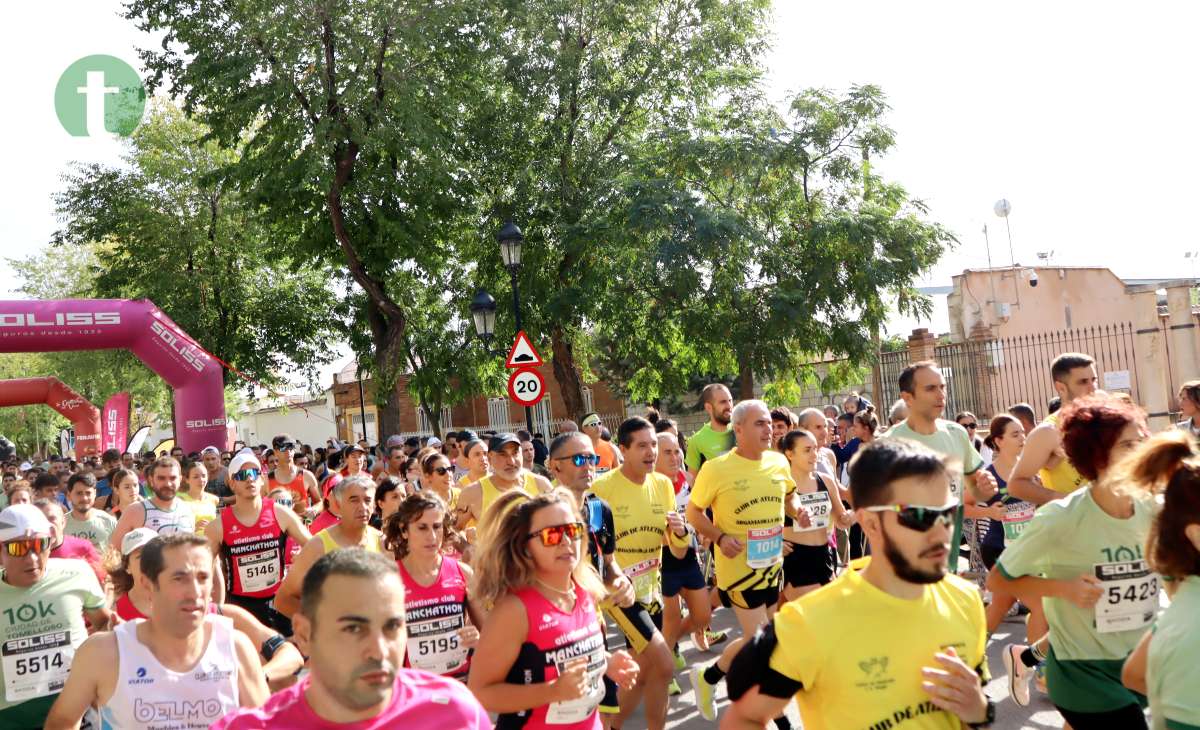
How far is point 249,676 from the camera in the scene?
3883mm

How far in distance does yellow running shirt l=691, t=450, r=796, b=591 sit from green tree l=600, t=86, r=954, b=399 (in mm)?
12724

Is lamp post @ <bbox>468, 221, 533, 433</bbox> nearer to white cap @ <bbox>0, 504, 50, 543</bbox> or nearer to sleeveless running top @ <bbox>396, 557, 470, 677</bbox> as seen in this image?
sleeveless running top @ <bbox>396, 557, 470, 677</bbox>

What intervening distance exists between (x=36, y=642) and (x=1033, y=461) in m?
4.76

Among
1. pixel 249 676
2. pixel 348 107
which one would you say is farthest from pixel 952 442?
pixel 348 107

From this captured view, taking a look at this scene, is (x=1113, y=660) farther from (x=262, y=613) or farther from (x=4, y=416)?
(x=4, y=416)

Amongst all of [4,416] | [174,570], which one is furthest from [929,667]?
[4,416]

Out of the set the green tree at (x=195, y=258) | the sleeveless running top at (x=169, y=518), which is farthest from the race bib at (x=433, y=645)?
the green tree at (x=195, y=258)

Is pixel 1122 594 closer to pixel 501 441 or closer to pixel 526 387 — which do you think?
pixel 501 441

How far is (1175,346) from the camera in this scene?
2067 cm

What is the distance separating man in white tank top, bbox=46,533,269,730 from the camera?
12.3 ft

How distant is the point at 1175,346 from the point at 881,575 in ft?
66.5

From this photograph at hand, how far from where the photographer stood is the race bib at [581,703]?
3949 mm

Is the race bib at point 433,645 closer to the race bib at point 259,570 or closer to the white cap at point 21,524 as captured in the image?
the white cap at point 21,524

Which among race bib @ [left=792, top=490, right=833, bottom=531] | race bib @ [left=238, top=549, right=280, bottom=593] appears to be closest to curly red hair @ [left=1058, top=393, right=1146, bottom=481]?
race bib @ [left=792, top=490, right=833, bottom=531]
